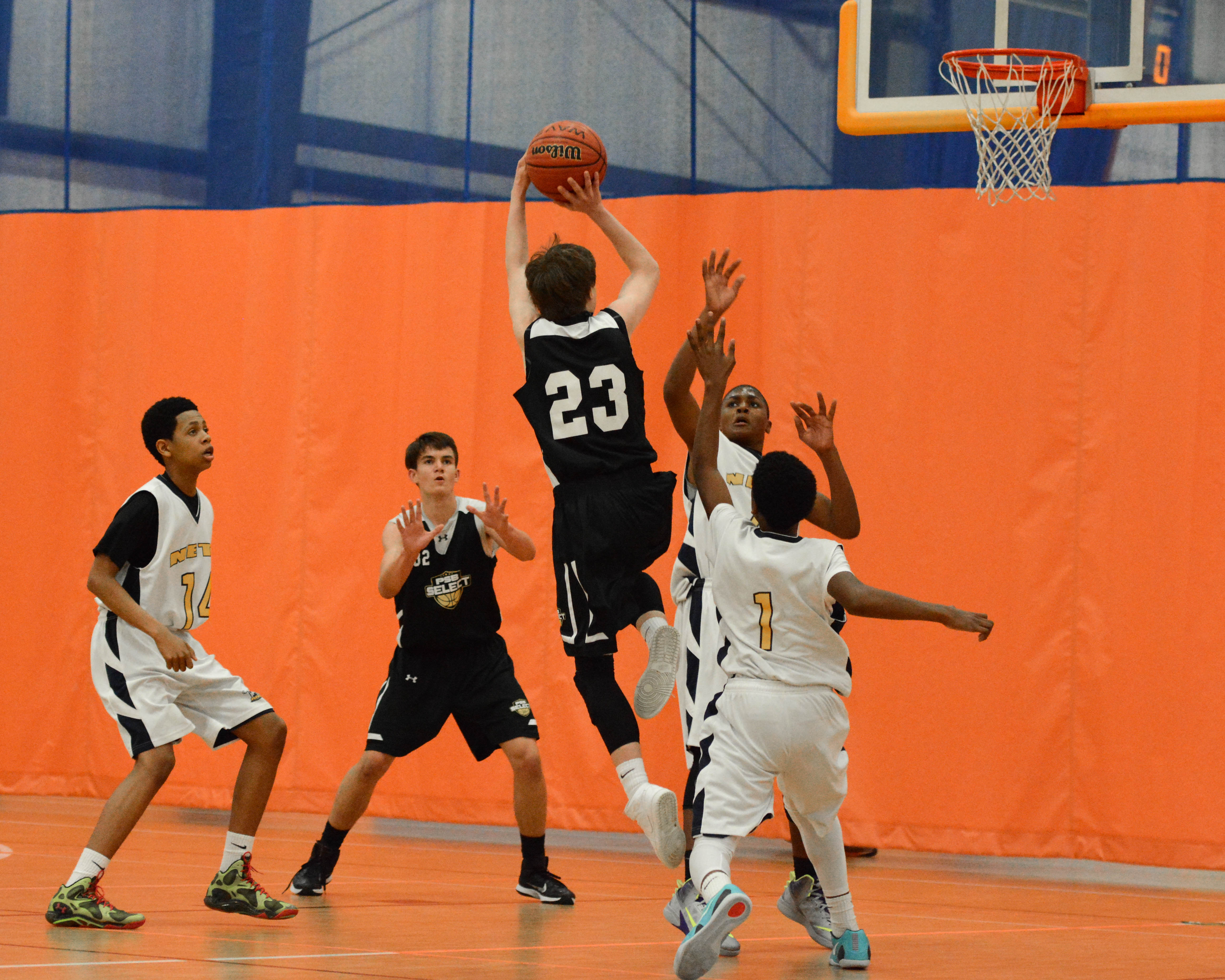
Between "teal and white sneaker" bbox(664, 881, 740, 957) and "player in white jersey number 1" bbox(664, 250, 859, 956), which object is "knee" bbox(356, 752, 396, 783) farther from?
"teal and white sneaker" bbox(664, 881, 740, 957)

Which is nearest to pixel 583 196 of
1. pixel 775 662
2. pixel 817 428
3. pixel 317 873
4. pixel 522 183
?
pixel 522 183

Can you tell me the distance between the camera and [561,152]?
4926mm

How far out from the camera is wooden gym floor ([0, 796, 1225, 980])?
431 cm

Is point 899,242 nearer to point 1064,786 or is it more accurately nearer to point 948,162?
point 948,162

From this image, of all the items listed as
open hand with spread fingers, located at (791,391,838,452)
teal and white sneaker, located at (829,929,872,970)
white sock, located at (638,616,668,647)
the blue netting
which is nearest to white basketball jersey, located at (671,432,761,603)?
open hand with spread fingers, located at (791,391,838,452)

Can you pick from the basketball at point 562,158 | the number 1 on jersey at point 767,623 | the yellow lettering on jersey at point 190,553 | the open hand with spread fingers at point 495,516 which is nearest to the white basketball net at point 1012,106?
the basketball at point 562,158

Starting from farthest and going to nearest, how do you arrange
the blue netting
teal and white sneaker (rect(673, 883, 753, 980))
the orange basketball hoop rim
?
1. the blue netting
2. the orange basketball hoop rim
3. teal and white sneaker (rect(673, 883, 753, 980))

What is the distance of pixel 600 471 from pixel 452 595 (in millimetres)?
1654

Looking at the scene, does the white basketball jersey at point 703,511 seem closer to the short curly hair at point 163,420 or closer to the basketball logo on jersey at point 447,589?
the basketball logo on jersey at point 447,589

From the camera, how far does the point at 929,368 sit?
748 cm

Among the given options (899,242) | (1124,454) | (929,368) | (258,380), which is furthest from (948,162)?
(258,380)

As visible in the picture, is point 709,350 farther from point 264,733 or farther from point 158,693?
point 158,693

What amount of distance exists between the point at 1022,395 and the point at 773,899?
2.65 m

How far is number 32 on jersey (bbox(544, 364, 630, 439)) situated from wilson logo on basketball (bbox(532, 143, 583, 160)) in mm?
795
